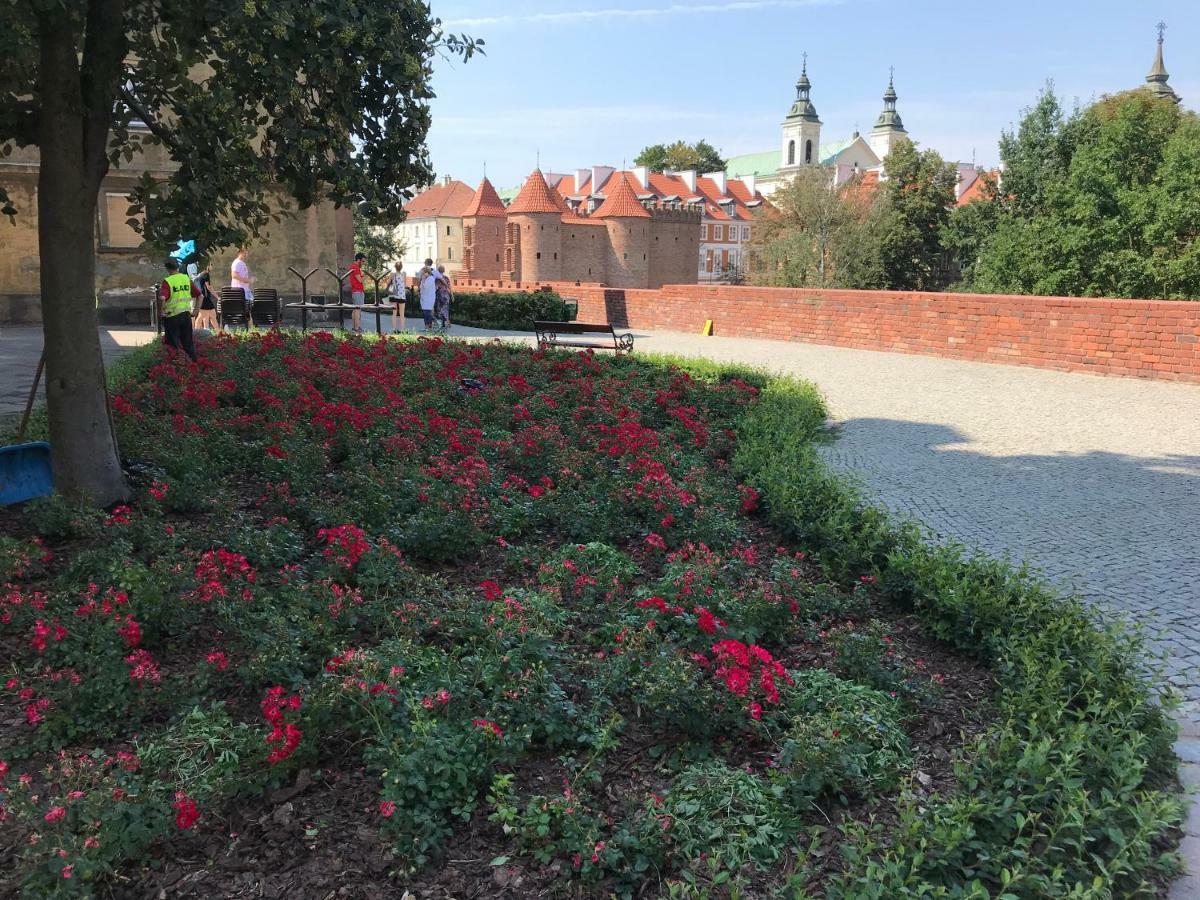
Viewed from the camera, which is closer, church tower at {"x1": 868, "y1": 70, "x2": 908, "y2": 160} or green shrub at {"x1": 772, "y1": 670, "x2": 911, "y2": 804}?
green shrub at {"x1": 772, "y1": 670, "x2": 911, "y2": 804}

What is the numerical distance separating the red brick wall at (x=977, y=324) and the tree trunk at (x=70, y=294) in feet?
43.0

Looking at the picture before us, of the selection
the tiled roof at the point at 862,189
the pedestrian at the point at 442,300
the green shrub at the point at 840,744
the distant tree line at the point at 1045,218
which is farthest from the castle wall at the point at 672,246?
the green shrub at the point at 840,744

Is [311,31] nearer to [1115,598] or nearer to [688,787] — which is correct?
[688,787]

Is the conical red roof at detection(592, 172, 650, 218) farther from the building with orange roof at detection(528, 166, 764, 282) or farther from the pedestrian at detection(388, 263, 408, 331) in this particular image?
the pedestrian at detection(388, 263, 408, 331)

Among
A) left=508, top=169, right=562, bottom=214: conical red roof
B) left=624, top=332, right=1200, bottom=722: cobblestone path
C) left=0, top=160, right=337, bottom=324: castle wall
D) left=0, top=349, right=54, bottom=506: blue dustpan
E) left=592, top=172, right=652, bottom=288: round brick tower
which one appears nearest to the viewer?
left=624, top=332, right=1200, bottom=722: cobblestone path

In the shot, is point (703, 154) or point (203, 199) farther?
point (703, 154)

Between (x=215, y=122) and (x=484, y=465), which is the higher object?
(x=215, y=122)

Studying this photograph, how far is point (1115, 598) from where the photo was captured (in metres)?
5.13

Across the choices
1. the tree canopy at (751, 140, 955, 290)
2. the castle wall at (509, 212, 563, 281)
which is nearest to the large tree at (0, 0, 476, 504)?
the tree canopy at (751, 140, 955, 290)

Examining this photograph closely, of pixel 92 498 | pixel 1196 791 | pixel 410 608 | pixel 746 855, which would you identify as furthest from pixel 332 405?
pixel 1196 791

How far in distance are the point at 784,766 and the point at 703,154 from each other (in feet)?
375

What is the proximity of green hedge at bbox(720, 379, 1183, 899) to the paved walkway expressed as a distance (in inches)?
9.6

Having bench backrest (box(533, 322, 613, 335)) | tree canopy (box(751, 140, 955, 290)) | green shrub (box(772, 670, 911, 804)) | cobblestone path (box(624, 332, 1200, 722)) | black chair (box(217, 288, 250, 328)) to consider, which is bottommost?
green shrub (box(772, 670, 911, 804))

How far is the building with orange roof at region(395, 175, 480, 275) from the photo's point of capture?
9500 centimetres
